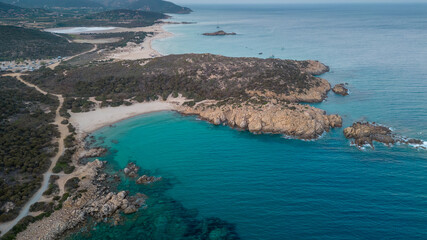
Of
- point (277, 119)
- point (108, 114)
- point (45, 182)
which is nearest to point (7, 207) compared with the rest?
point (45, 182)

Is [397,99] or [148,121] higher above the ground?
[397,99]

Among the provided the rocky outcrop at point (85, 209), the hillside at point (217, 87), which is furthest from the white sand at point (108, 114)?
the rocky outcrop at point (85, 209)

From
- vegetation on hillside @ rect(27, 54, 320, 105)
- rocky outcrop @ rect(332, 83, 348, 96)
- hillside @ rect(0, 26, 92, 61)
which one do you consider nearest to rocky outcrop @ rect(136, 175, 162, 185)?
vegetation on hillside @ rect(27, 54, 320, 105)

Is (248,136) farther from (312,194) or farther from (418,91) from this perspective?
(418,91)

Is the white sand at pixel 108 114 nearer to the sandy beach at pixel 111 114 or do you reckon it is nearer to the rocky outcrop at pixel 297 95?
the sandy beach at pixel 111 114

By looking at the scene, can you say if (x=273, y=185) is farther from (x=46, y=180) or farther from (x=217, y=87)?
(x=217, y=87)

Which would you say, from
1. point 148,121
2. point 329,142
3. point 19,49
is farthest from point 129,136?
point 19,49
